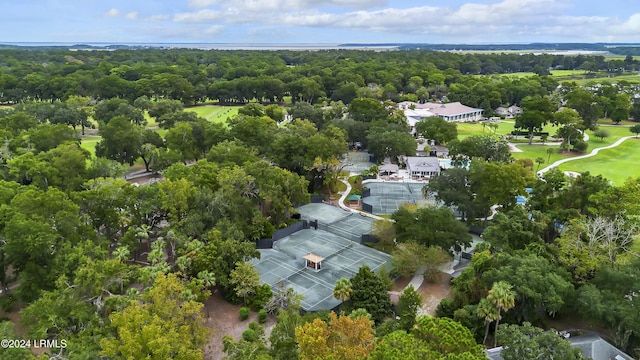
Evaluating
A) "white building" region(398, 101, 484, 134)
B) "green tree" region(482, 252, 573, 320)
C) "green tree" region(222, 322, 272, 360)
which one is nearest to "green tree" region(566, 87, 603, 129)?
"white building" region(398, 101, 484, 134)

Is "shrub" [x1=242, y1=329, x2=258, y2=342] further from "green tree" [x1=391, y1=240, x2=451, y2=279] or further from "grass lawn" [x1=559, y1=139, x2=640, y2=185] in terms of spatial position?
"grass lawn" [x1=559, y1=139, x2=640, y2=185]

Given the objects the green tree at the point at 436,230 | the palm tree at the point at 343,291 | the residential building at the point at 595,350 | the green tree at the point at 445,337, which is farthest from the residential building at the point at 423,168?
the green tree at the point at 445,337

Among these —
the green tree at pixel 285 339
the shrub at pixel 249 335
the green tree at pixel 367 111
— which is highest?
the green tree at pixel 367 111

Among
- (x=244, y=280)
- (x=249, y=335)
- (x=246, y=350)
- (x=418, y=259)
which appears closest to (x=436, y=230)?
(x=418, y=259)

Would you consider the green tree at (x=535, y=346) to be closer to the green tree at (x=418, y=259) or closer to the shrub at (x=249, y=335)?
the green tree at (x=418, y=259)

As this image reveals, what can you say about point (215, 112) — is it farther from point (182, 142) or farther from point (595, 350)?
point (595, 350)

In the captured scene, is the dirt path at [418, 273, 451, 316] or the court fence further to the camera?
the court fence
